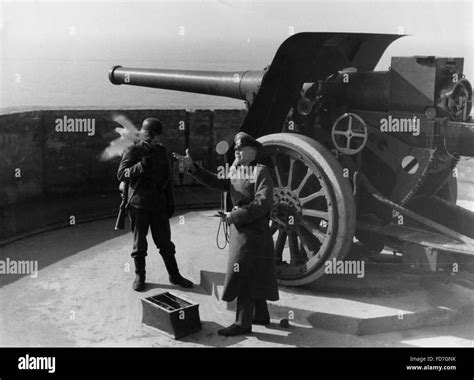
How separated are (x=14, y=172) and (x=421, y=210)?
579 cm

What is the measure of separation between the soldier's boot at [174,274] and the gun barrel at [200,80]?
1927 mm

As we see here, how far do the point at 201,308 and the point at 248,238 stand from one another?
1.17 m

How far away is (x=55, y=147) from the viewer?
975cm

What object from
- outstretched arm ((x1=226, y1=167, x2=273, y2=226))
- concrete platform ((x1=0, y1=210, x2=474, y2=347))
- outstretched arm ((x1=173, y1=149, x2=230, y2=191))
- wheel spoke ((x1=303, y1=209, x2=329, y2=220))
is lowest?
concrete platform ((x1=0, y1=210, x2=474, y2=347))

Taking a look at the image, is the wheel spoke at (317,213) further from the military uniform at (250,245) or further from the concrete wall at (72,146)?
the concrete wall at (72,146)

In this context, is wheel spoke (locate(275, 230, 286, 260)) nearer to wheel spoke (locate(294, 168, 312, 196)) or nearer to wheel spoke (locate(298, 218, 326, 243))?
wheel spoke (locate(298, 218, 326, 243))

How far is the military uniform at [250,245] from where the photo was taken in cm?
517

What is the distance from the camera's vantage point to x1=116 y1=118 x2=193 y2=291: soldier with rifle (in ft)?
20.2

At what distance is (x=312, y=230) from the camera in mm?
5820

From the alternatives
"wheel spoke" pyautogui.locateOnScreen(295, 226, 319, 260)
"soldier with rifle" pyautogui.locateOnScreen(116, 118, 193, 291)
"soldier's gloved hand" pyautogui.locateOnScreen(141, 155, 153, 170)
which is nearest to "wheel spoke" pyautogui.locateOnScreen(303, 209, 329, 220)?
"wheel spoke" pyautogui.locateOnScreen(295, 226, 319, 260)

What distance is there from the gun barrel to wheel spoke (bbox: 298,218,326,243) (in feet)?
5.38

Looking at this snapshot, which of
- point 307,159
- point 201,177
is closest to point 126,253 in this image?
point 201,177
